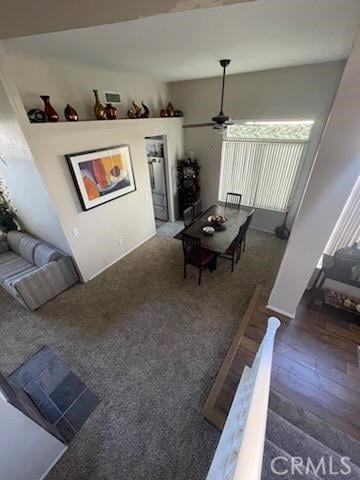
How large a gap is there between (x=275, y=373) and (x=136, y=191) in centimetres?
359

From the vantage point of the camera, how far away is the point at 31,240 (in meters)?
3.54

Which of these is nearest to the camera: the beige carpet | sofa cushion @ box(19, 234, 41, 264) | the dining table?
the beige carpet

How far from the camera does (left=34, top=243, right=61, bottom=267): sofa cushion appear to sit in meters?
3.19

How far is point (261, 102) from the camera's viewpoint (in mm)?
3814

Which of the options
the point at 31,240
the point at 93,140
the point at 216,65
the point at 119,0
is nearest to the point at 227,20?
the point at 119,0

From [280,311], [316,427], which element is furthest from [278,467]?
[280,311]

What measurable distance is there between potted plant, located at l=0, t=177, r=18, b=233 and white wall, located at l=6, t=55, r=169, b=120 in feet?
6.75

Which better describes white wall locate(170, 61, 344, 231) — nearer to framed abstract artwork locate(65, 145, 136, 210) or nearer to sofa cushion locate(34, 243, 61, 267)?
framed abstract artwork locate(65, 145, 136, 210)

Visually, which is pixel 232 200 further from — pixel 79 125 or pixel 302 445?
pixel 302 445

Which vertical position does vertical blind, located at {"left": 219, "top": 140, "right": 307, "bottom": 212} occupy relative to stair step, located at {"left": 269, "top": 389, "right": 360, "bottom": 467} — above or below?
above

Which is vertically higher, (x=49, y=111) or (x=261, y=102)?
(x=261, y=102)

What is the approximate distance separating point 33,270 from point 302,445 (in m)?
3.94

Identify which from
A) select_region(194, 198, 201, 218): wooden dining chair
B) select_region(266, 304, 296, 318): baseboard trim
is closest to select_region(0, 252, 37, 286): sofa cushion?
select_region(194, 198, 201, 218): wooden dining chair

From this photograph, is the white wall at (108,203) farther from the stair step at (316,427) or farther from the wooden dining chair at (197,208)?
the stair step at (316,427)
